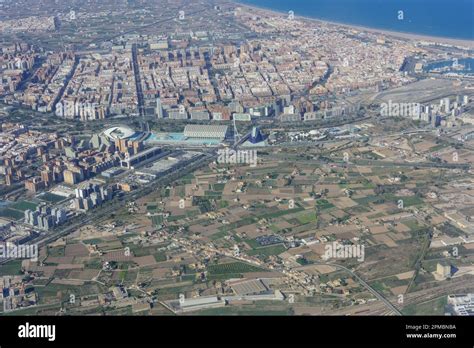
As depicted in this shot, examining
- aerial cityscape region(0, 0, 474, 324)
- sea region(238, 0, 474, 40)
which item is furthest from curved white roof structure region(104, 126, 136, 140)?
sea region(238, 0, 474, 40)

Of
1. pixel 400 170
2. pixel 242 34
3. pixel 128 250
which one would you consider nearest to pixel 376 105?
pixel 400 170

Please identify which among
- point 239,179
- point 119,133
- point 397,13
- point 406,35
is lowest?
point 239,179

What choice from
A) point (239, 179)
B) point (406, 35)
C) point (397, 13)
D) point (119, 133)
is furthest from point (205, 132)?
point (397, 13)

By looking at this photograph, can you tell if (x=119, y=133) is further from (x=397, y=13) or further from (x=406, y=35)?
(x=397, y=13)

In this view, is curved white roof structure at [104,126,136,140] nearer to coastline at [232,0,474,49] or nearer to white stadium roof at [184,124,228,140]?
white stadium roof at [184,124,228,140]

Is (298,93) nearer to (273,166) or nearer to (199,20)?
(273,166)
